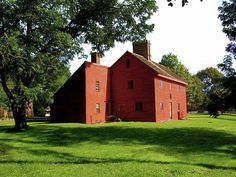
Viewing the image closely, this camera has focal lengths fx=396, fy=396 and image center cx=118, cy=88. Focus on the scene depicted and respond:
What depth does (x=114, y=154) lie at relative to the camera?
20953 millimetres

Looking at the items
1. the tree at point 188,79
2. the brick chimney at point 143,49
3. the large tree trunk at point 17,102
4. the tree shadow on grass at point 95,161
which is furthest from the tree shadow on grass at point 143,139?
the tree at point 188,79

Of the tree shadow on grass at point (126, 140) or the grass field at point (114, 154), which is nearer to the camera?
the grass field at point (114, 154)

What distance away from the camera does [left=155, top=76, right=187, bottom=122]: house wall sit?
4902 cm

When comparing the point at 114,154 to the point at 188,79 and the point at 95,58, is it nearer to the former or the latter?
the point at 95,58

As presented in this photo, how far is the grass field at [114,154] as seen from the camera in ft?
51.4

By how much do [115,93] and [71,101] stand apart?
22.0ft

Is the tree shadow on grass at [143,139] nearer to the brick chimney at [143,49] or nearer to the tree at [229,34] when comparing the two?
the tree at [229,34]

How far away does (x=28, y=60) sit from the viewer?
2489 centimetres

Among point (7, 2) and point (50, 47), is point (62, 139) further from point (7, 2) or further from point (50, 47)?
point (7, 2)

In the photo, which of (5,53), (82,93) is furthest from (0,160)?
(82,93)

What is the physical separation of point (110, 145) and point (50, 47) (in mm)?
10089

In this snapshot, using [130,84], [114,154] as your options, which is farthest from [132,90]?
[114,154]

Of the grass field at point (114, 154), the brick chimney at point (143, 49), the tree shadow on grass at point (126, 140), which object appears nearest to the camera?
the grass field at point (114, 154)

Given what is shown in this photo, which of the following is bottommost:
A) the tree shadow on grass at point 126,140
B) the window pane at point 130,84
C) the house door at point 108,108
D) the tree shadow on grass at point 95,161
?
the tree shadow on grass at point 95,161
